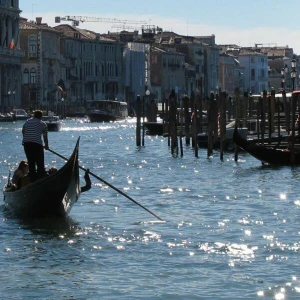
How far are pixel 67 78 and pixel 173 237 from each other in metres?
77.8

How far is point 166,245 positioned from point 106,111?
2286 inches

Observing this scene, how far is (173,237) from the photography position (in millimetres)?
13578

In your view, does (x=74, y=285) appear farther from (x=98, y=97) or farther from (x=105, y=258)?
(x=98, y=97)

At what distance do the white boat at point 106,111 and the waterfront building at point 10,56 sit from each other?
5579mm

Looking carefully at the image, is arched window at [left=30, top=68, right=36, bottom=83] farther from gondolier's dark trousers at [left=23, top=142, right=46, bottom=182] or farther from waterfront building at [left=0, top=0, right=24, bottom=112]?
gondolier's dark trousers at [left=23, top=142, right=46, bottom=182]

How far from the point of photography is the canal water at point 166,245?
429 inches

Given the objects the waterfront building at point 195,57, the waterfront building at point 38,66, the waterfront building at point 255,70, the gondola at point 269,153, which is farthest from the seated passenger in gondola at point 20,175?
the waterfront building at point 255,70

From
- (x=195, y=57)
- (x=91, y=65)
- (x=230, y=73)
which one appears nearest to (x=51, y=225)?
(x=91, y=65)

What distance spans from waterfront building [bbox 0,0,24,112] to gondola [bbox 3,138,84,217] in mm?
60330

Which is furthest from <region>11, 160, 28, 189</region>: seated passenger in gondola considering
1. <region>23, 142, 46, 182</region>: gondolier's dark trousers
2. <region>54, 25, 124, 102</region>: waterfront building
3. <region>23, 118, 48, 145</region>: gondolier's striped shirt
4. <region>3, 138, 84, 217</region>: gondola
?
<region>54, 25, 124, 102</region>: waterfront building

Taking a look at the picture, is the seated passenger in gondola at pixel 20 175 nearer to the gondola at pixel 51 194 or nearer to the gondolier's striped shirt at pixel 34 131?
the gondola at pixel 51 194

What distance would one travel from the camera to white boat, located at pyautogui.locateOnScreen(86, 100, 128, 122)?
228ft

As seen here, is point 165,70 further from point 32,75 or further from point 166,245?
point 166,245

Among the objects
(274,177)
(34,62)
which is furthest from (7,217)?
(34,62)
